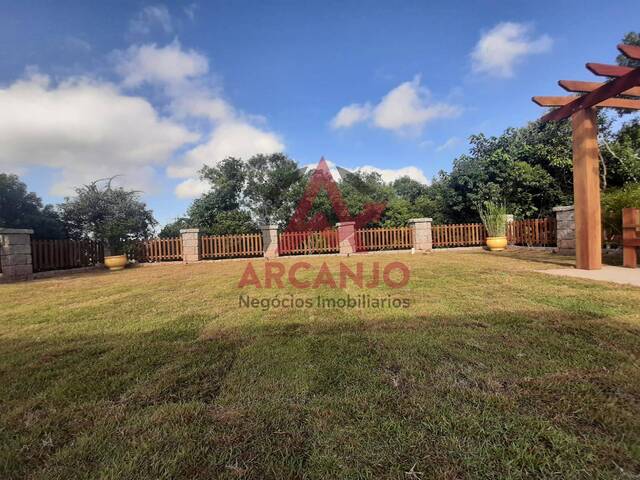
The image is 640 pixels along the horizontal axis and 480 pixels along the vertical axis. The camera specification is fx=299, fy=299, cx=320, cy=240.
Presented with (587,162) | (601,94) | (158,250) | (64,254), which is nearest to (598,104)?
(601,94)

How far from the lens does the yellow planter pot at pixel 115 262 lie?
34.4ft

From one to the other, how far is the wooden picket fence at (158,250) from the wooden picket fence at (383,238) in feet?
25.2

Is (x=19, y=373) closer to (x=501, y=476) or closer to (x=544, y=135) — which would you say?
(x=501, y=476)

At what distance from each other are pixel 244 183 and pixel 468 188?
1556 centimetres

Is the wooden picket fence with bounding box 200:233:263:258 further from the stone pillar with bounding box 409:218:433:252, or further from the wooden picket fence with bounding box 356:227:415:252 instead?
the stone pillar with bounding box 409:218:433:252

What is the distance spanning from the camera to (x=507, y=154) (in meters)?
13.0

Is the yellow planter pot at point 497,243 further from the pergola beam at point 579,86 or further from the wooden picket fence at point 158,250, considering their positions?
the wooden picket fence at point 158,250

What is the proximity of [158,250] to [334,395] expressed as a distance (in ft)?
42.4

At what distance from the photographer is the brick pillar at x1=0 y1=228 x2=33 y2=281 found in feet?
25.5

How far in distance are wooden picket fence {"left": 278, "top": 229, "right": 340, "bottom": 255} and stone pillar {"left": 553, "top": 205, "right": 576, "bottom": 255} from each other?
7.43 m

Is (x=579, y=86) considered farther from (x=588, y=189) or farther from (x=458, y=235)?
(x=458, y=235)

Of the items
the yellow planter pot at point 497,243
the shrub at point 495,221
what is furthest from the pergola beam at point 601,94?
the shrub at point 495,221

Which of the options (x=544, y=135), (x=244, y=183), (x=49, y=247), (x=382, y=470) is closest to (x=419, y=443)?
(x=382, y=470)

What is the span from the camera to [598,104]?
5.16m
